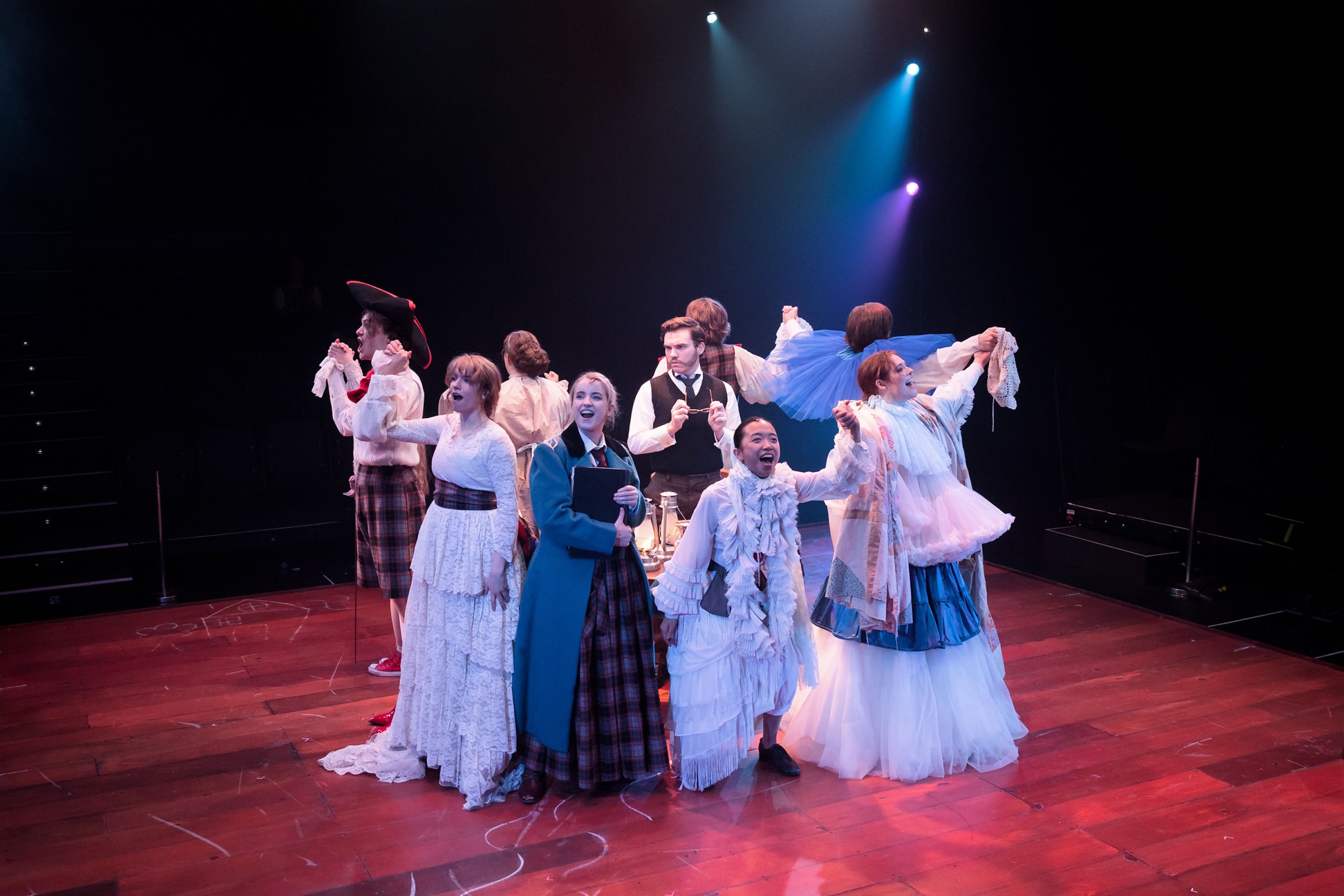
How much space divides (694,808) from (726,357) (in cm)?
215

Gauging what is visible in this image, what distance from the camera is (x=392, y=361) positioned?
3340 mm

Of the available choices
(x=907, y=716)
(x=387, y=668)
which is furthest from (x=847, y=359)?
(x=387, y=668)

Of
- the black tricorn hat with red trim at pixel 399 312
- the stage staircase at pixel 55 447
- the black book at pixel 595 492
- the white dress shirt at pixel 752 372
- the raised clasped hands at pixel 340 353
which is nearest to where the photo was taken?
the black book at pixel 595 492

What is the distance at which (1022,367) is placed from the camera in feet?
22.6

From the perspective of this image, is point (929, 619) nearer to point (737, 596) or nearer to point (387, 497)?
point (737, 596)

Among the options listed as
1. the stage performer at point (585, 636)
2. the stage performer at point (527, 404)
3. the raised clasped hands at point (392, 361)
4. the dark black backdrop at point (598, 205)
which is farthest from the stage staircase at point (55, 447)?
the stage performer at point (585, 636)

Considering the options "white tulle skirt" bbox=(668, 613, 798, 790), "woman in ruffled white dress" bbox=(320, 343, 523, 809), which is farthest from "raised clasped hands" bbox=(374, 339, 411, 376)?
"white tulle skirt" bbox=(668, 613, 798, 790)

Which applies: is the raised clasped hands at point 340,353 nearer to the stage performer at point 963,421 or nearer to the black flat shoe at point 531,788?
the black flat shoe at point 531,788

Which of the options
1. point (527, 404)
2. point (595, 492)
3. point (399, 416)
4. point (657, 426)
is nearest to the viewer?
point (595, 492)

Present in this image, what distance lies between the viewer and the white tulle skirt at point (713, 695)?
3225mm

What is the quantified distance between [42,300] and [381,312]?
4.37 m

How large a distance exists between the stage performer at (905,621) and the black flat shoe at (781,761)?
4.6 inches

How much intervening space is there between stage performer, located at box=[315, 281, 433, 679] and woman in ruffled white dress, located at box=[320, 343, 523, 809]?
2.32 ft

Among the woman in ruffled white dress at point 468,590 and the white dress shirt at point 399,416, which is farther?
the white dress shirt at point 399,416
